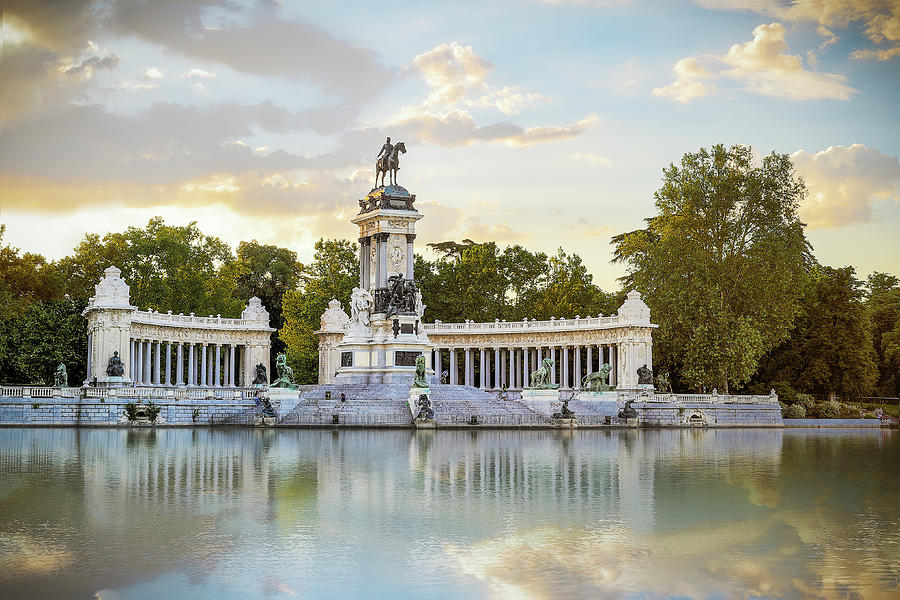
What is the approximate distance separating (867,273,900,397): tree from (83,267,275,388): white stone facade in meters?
43.2

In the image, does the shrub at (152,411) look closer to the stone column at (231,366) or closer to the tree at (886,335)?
the stone column at (231,366)

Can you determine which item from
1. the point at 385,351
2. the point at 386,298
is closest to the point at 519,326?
the point at 386,298

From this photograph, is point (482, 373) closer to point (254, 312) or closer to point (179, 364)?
point (254, 312)

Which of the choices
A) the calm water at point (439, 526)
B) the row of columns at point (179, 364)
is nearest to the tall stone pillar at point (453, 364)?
the row of columns at point (179, 364)

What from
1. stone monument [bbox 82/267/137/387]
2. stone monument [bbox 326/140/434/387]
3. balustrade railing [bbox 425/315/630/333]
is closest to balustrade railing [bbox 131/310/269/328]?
stone monument [bbox 82/267/137/387]

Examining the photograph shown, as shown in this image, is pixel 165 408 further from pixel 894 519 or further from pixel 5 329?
pixel 894 519

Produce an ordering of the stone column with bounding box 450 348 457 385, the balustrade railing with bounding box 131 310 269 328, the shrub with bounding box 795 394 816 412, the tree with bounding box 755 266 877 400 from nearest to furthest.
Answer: the shrub with bounding box 795 394 816 412 → the balustrade railing with bounding box 131 310 269 328 → the tree with bounding box 755 266 877 400 → the stone column with bounding box 450 348 457 385

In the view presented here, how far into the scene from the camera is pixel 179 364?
209 feet

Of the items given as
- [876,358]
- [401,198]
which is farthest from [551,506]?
[876,358]

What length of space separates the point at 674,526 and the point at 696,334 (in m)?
43.3

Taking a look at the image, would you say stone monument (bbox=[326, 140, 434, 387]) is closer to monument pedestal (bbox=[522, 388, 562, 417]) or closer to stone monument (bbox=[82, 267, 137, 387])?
monument pedestal (bbox=[522, 388, 562, 417])

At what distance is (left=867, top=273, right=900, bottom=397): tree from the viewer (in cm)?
7038

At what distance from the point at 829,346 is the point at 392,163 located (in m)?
29.9

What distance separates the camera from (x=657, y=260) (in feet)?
193
